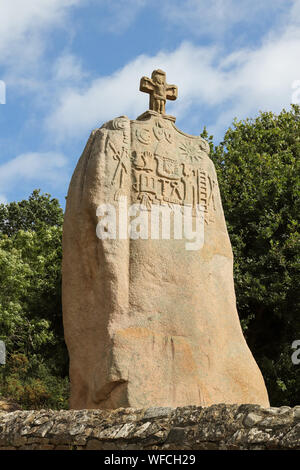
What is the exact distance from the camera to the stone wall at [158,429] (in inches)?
170

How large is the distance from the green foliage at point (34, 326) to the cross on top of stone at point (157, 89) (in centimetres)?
929

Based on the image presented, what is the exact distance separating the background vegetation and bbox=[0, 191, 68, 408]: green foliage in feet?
0.09

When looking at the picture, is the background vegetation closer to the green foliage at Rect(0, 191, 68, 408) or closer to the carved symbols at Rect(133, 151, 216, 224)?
the green foliage at Rect(0, 191, 68, 408)

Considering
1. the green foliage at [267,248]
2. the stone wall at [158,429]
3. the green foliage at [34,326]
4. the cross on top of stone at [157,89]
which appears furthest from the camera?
the green foliage at [34,326]

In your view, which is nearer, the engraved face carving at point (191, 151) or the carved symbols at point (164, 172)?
the carved symbols at point (164, 172)

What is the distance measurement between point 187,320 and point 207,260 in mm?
894

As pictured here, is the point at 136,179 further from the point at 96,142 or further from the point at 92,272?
the point at 92,272

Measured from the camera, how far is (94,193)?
7.19 meters

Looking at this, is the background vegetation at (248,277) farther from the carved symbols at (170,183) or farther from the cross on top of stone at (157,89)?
the cross on top of stone at (157,89)

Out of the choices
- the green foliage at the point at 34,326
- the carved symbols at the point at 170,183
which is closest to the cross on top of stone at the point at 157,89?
the carved symbols at the point at 170,183

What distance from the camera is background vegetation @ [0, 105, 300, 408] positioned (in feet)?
47.1

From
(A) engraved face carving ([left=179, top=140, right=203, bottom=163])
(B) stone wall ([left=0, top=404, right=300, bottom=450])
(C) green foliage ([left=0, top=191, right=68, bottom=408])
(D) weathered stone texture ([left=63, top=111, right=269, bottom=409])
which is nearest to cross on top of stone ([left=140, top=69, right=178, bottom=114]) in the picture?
(D) weathered stone texture ([left=63, top=111, right=269, bottom=409])

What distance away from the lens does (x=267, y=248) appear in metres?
15.0
